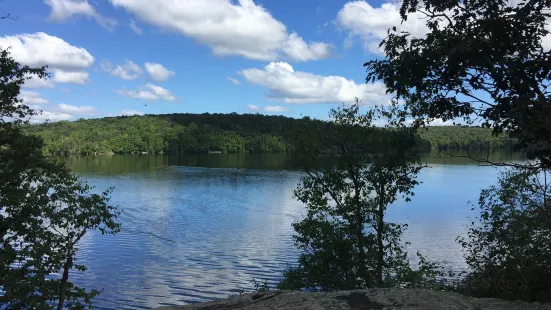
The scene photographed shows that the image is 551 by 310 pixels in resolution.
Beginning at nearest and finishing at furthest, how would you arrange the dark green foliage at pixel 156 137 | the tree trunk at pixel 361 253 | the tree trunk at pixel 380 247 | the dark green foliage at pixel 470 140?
the dark green foliage at pixel 470 140, the tree trunk at pixel 380 247, the tree trunk at pixel 361 253, the dark green foliage at pixel 156 137

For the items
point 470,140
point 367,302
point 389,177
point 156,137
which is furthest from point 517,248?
point 156,137

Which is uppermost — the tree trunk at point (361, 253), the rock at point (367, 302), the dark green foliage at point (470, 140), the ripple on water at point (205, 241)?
the dark green foliage at point (470, 140)

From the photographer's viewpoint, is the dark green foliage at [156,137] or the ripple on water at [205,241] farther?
the dark green foliage at [156,137]

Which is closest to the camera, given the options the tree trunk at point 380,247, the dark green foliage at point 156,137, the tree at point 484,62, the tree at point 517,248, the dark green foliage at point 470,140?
the tree at point 484,62

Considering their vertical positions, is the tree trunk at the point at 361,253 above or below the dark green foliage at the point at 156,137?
below

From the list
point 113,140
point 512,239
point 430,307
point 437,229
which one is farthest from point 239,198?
point 113,140


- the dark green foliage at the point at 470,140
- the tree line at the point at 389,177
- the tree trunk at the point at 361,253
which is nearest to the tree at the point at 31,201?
the tree line at the point at 389,177

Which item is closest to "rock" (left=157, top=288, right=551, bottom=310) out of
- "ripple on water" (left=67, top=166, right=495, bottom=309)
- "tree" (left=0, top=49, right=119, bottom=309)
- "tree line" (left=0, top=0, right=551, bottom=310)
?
"tree line" (left=0, top=0, right=551, bottom=310)

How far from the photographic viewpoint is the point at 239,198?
49.4 m

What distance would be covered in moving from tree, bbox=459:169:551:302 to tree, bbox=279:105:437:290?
243 cm

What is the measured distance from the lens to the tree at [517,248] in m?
8.77

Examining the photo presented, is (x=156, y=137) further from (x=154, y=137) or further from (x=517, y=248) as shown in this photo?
(x=517, y=248)

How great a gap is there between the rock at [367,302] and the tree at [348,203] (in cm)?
754

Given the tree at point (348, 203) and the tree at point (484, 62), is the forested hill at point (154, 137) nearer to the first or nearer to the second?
the tree at point (348, 203)
